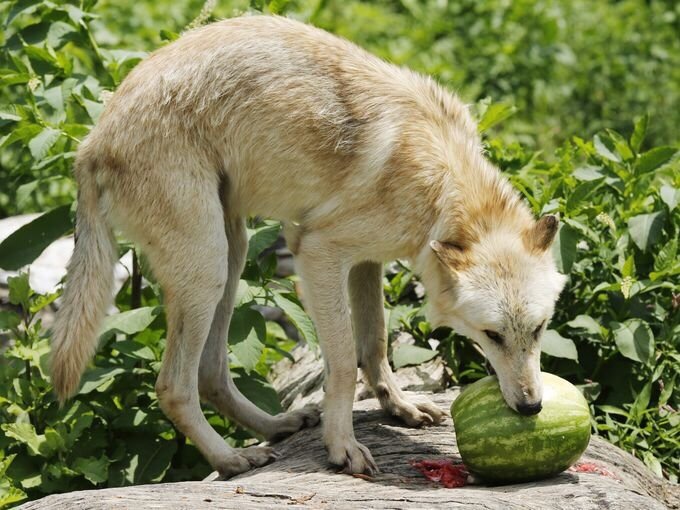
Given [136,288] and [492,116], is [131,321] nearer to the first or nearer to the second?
[136,288]

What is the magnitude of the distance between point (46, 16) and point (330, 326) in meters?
2.68

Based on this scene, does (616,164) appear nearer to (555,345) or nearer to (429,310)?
(555,345)

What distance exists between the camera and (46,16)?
6.29m

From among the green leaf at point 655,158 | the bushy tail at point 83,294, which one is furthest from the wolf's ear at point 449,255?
the green leaf at point 655,158

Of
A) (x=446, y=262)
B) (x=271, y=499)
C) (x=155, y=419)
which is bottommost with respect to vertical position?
(x=155, y=419)

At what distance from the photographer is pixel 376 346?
5598mm

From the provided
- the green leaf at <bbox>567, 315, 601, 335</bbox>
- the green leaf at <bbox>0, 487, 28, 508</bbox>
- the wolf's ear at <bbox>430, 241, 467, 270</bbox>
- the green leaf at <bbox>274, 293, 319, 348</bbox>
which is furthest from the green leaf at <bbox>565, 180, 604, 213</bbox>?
the green leaf at <bbox>0, 487, 28, 508</bbox>

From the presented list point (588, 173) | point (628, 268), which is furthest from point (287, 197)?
point (588, 173)

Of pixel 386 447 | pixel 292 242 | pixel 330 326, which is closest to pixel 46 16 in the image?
pixel 292 242

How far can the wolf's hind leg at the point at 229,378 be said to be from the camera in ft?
18.2

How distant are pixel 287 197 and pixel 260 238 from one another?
1.85 ft

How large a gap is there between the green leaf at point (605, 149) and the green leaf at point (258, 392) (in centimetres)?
237

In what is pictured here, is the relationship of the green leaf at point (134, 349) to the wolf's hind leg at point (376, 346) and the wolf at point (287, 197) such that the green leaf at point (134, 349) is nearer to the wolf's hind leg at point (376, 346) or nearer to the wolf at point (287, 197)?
the wolf at point (287, 197)

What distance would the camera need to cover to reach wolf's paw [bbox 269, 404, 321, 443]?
5.56m
